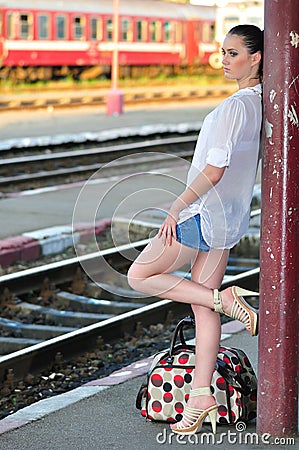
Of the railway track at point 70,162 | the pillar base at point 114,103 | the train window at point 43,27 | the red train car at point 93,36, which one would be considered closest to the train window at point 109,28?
the red train car at point 93,36

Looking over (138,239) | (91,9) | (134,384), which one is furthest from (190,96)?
(134,384)

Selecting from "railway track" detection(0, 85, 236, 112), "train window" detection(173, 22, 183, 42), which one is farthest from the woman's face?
"train window" detection(173, 22, 183, 42)

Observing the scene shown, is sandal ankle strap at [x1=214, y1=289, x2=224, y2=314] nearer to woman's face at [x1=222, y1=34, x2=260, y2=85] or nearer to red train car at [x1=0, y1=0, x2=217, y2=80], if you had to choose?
woman's face at [x1=222, y1=34, x2=260, y2=85]

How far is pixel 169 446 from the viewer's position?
4.02 metres

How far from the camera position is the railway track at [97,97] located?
945 inches

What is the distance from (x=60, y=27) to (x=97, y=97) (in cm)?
464

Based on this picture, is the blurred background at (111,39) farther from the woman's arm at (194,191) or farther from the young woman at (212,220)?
the woman's arm at (194,191)

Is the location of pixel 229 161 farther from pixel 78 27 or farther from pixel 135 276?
pixel 78 27

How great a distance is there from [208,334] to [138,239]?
5.25 meters

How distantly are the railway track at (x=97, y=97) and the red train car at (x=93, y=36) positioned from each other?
1.94 meters

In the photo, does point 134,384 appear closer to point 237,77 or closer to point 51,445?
point 51,445

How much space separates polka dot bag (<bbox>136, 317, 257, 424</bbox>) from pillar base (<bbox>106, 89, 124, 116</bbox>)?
17.6 m

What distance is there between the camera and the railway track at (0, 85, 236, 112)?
24000 mm

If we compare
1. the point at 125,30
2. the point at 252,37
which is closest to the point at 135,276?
the point at 252,37
